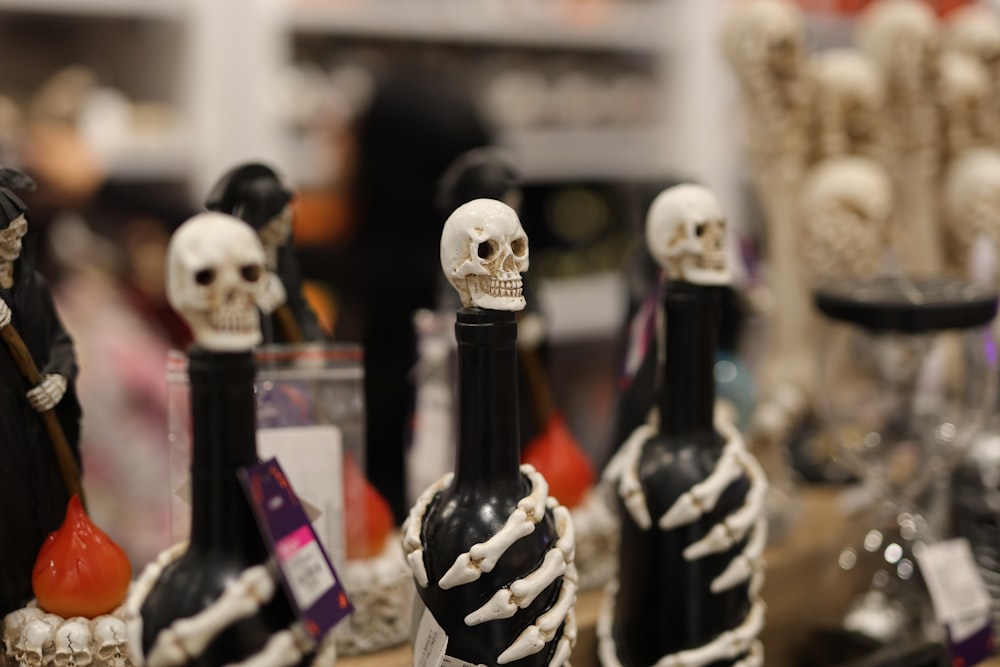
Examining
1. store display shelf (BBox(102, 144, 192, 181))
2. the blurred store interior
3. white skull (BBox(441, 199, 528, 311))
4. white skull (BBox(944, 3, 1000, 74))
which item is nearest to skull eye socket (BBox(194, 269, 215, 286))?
white skull (BBox(441, 199, 528, 311))

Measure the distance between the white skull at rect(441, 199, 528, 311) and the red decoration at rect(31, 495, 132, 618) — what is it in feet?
0.93

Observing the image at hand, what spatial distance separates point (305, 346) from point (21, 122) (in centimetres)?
152

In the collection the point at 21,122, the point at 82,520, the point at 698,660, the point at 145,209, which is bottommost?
the point at 698,660

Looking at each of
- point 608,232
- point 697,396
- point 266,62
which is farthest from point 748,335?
point 608,232

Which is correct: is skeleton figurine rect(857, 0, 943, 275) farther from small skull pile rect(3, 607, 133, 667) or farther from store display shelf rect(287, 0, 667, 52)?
store display shelf rect(287, 0, 667, 52)

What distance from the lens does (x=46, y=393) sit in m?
0.68

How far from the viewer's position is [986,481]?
1041 mm

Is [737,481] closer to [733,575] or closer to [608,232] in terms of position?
[733,575]

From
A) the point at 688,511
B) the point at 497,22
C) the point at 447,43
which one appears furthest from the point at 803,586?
the point at 447,43

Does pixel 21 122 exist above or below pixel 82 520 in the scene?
above

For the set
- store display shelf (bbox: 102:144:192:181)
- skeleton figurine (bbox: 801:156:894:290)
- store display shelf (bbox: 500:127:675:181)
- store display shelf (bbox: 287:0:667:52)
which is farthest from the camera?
store display shelf (bbox: 500:127:675:181)

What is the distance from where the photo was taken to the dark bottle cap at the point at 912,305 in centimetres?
87

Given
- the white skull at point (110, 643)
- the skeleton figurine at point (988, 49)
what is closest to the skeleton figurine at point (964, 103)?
the skeleton figurine at point (988, 49)

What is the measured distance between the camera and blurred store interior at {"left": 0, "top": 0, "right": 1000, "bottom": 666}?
129 cm
